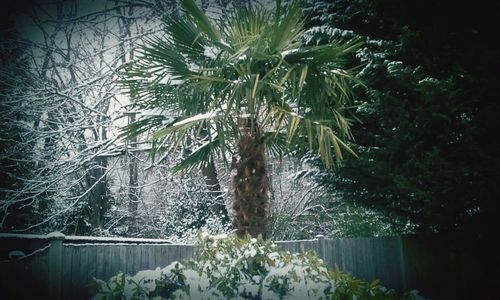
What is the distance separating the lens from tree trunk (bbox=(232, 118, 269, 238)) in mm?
4762

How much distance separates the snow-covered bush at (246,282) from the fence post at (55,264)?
214 cm

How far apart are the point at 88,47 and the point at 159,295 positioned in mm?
7737

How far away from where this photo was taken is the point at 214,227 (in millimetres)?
10062

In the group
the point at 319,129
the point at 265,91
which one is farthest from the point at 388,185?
the point at 265,91

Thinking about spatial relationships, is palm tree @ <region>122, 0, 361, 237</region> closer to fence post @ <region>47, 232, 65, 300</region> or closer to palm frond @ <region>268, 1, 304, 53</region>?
palm frond @ <region>268, 1, 304, 53</region>

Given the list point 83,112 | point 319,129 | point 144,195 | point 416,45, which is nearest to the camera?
point 319,129

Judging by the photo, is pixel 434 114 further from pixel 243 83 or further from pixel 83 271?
pixel 83 271

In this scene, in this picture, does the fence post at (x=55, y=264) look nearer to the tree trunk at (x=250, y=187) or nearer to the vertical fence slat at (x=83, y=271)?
the vertical fence slat at (x=83, y=271)

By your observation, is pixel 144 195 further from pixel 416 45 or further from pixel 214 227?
pixel 416 45

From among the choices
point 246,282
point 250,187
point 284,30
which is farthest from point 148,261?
point 284,30

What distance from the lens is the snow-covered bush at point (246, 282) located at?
307 centimetres

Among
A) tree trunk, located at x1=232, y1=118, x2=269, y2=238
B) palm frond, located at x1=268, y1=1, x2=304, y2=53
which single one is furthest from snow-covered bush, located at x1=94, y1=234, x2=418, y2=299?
palm frond, located at x1=268, y1=1, x2=304, y2=53

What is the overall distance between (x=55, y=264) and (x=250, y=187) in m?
2.71

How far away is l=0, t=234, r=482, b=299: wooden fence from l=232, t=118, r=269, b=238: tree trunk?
1.94m
